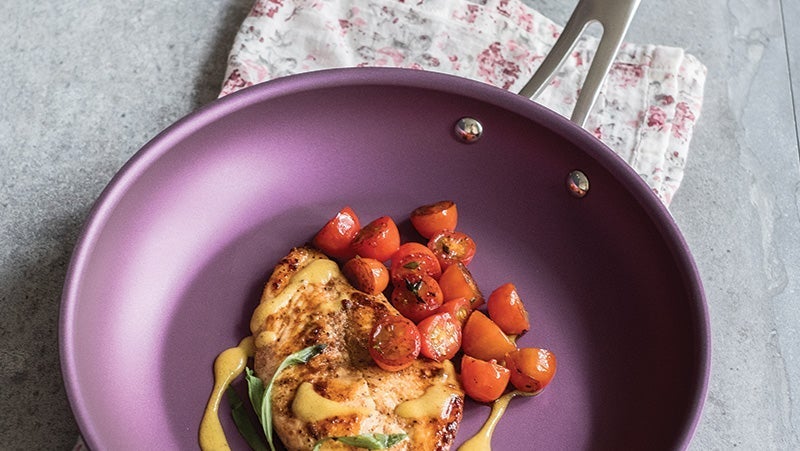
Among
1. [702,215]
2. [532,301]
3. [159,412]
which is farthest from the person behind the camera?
[702,215]

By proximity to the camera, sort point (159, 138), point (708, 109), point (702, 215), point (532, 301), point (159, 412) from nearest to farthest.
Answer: point (159, 412)
point (159, 138)
point (532, 301)
point (702, 215)
point (708, 109)

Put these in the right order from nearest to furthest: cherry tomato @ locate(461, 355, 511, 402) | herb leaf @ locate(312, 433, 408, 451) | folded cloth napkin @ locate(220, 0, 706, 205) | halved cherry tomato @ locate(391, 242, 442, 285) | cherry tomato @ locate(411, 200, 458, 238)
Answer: herb leaf @ locate(312, 433, 408, 451) < cherry tomato @ locate(461, 355, 511, 402) < halved cherry tomato @ locate(391, 242, 442, 285) < cherry tomato @ locate(411, 200, 458, 238) < folded cloth napkin @ locate(220, 0, 706, 205)

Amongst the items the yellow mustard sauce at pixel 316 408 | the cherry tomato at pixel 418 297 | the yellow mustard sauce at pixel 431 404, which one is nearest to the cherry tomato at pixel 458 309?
the cherry tomato at pixel 418 297

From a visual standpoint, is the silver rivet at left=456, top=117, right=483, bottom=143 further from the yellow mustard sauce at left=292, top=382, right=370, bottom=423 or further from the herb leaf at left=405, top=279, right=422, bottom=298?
the yellow mustard sauce at left=292, top=382, right=370, bottom=423

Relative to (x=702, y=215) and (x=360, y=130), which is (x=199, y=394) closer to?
(x=360, y=130)

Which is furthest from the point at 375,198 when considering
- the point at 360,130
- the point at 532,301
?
the point at 532,301

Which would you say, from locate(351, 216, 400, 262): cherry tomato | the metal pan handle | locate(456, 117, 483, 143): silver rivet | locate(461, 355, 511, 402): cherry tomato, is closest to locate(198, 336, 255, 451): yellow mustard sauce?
locate(351, 216, 400, 262): cherry tomato
